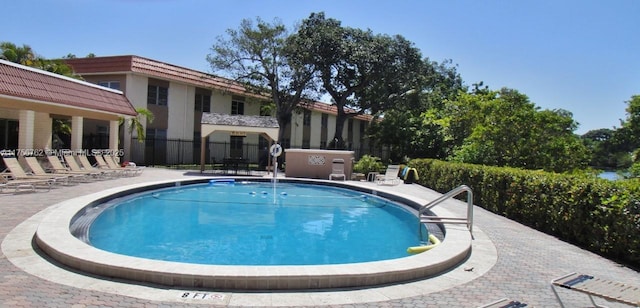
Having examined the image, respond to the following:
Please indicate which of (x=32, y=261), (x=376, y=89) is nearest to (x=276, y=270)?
(x=32, y=261)

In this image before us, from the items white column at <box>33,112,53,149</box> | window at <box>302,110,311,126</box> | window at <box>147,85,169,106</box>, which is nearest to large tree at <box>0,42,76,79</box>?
white column at <box>33,112,53,149</box>

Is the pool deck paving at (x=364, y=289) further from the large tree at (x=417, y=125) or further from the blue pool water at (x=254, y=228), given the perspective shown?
the large tree at (x=417, y=125)

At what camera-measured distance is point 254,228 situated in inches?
421

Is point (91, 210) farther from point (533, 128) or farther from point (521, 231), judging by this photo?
point (533, 128)

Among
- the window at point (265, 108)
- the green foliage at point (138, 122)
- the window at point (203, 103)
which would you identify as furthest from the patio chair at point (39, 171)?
the window at point (265, 108)

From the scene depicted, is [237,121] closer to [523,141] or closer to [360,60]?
[360,60]

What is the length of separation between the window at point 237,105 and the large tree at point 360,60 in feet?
23.1

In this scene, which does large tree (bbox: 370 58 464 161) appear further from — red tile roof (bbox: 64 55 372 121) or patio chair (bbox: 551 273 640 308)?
patio chair (bbox: 551 273 640 308)

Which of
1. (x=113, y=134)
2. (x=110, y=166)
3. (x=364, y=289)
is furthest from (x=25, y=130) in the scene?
(x=364, y=289)

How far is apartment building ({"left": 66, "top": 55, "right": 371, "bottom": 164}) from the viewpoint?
26.5 meters

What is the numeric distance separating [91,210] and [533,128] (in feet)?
54.5

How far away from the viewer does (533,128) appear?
17922 mm

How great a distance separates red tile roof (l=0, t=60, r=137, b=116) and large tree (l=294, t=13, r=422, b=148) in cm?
1329

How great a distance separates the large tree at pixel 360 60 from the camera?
29594 millimetres
